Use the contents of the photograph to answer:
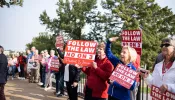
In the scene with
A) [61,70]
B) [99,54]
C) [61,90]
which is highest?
[99,54]

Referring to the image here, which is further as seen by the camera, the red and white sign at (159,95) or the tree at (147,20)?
the tree at (147,20)

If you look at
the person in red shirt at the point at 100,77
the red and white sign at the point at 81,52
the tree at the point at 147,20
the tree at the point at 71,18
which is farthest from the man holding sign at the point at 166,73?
the tree at the point at 71,18

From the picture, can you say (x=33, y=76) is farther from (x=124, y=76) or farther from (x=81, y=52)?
(x=124, y=76)

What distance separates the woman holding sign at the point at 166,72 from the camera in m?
3.53

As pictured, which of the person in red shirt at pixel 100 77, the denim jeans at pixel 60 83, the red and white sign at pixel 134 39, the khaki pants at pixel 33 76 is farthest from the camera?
the khaki pants at pixel 33 76

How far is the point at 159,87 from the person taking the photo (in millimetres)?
3666

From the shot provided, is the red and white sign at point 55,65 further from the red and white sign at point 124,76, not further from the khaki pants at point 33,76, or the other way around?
the red and white sign at point 124,76

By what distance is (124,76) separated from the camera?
426cm

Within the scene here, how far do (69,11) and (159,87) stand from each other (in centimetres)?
6212

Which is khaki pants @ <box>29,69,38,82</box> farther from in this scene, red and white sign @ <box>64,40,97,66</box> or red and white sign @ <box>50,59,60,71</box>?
red and white sign @ <box>64,40,97,66</box>

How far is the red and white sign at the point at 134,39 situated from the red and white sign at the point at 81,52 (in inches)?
62.3

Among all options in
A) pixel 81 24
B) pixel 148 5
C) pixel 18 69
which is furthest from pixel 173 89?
pixel 81 24

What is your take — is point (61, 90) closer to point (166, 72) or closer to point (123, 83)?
point (123, 83)

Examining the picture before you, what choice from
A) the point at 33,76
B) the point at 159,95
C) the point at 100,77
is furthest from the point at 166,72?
the point at 33,76
